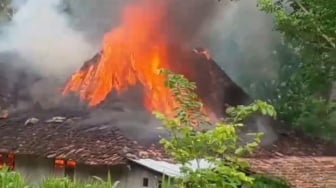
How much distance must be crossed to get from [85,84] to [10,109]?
2.22 meters

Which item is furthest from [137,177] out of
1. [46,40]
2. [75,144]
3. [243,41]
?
[243,41]

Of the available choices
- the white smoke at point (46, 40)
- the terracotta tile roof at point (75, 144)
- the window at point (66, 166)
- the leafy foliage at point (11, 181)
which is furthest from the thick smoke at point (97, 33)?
the leafy foliage at point (11, 181)

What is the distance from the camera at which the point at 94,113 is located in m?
15.4

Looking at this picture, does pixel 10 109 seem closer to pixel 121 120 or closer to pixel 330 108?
pixel 121 120

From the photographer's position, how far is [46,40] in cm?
1953

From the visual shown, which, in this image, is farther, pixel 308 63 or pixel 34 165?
pixel 34 165

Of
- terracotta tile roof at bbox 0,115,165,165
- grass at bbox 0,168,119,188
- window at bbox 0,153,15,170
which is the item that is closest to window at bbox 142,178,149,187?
terracotta tile roof at bbox 0,115,165,165

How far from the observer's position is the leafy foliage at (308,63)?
8.74m

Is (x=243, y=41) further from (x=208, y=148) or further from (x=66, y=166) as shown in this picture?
(x=208, y=148)

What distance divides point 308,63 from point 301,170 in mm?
2113

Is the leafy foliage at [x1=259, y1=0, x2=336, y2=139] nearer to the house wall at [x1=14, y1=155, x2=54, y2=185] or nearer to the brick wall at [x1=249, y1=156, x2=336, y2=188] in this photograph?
the brick wall at [x1=249, y1=156, x2=336, y2=188]

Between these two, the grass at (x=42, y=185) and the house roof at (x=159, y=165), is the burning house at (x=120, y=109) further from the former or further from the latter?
the grass at (x=42, y=185)

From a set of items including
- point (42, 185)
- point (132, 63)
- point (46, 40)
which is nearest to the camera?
point (42, 185)

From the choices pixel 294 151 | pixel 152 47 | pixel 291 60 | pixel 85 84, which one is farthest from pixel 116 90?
pixel 291 60
